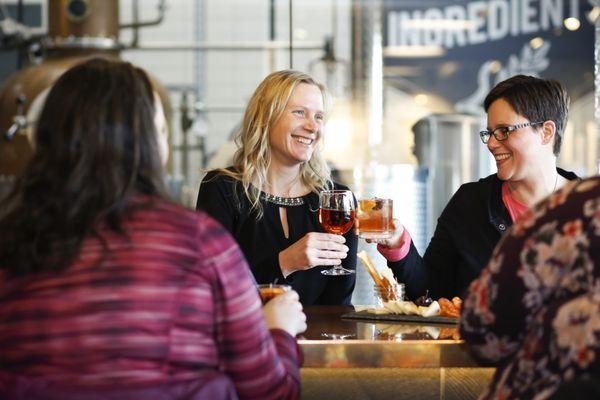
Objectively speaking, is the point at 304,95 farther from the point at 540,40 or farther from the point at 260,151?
the point at 540,40

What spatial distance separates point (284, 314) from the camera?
1.82m

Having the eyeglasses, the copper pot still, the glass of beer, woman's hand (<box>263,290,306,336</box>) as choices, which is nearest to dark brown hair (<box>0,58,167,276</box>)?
woman's hand (<box>263,290,306,336</box>)

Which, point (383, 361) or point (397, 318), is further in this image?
point (397, 318)

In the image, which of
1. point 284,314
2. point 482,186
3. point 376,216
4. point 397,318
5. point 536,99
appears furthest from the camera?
point 482,186

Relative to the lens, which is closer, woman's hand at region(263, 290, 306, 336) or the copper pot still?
woman's hand at region(263, 290, 306, 336)

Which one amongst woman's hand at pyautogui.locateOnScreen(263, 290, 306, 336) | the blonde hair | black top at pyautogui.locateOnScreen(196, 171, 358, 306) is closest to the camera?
woman's hand at pyautogui.locateOnScreen(263, 290, 306, 336)

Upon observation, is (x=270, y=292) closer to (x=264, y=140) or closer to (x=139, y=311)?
(x=139, y=311)

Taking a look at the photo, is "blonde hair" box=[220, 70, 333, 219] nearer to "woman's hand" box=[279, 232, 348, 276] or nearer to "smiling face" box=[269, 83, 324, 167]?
"smiling face" box=[269, 83, 324, 167]

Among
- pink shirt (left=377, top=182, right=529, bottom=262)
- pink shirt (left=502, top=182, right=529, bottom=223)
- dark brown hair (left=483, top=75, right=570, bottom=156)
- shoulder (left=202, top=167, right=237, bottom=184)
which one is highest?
dark brown hair (left=483, top=75, right=570, bottom=156)

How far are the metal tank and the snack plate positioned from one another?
2.84m

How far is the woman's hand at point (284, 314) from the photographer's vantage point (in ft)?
5.90

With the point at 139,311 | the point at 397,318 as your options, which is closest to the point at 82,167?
the point at 139,311

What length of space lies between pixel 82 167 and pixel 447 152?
384cm

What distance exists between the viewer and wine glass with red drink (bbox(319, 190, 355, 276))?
8.36ft
